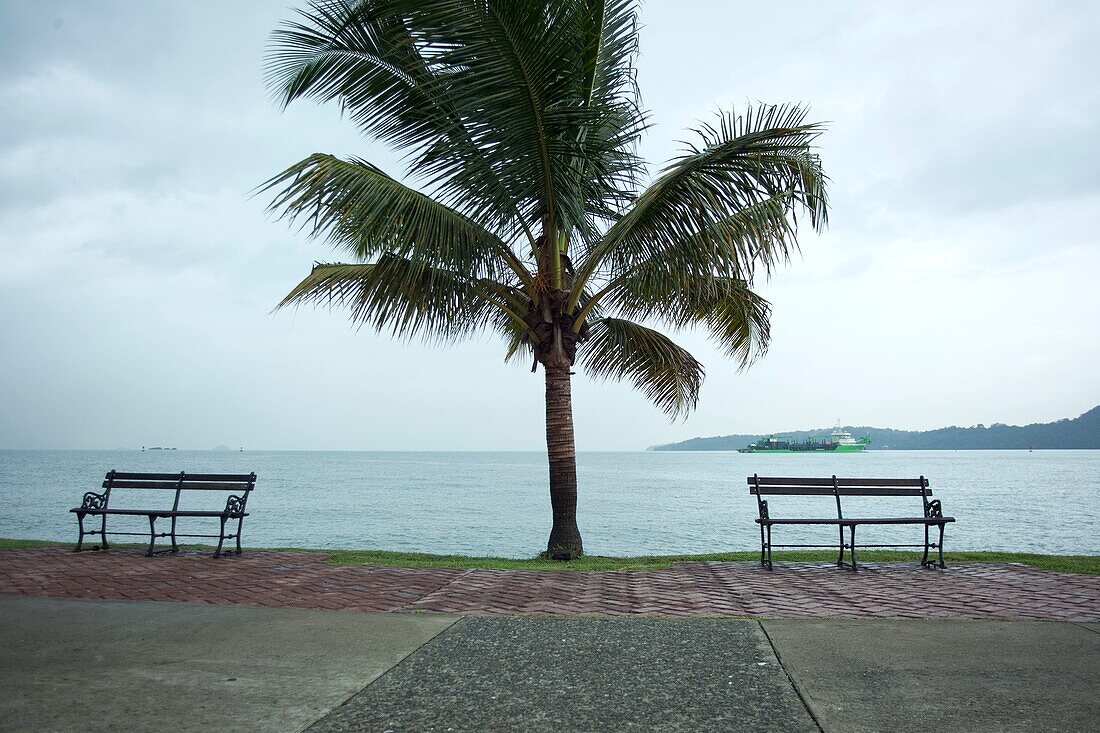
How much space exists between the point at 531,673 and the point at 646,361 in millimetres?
8446

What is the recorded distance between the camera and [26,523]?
27.1 metres

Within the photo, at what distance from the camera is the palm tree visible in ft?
27.0

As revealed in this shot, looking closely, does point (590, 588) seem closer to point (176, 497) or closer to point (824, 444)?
point (176, 497)

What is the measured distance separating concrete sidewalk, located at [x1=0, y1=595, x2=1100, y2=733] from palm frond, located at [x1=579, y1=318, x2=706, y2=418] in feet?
21.7

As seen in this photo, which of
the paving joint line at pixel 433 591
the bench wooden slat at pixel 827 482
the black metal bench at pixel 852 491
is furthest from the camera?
the bench wooden slat at pixel 827 482

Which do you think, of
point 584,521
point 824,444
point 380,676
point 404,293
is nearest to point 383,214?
point 404,293

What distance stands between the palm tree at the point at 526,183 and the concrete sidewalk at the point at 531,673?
4.22 m

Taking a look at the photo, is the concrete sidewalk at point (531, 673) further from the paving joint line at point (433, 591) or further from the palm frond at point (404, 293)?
the palm frond at point (404, 293)

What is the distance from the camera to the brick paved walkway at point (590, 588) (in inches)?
242

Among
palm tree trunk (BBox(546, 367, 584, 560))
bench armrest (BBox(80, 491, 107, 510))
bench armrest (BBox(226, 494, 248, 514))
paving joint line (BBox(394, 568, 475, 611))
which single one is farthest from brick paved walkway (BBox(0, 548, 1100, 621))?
palm tree trunk (BBox(546, 367, 584, 560))

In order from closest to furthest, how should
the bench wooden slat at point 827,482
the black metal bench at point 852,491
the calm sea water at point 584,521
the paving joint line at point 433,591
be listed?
1. the paving joint line at point 433,591
2. the black metal bench at point 852,491
3. the bench wooden slat at point 827,482
4. the calm sea water at point 584,521

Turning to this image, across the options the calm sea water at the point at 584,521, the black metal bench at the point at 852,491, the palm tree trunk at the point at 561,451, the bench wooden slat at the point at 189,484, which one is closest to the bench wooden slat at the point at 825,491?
the black metal bench at the point at 852,491

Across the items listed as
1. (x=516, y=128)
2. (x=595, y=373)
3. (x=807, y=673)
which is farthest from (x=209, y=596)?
(x=595, y=373)

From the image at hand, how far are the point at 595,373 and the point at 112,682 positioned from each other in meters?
9.36
